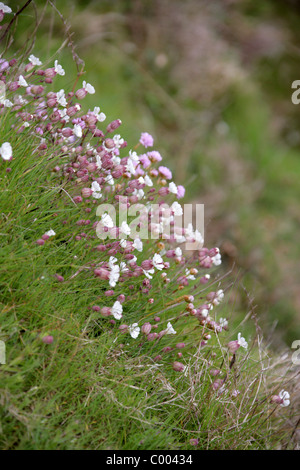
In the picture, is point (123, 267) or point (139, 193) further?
point (139, 193)

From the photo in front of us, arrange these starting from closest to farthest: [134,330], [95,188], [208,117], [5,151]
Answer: [5,151], [134,330], [95,188], [208,117]

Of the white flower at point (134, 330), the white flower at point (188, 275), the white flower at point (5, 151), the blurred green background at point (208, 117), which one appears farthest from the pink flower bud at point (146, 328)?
the blurred green background at point (208, 117)

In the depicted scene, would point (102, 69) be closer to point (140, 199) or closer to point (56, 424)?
point (140, 199)

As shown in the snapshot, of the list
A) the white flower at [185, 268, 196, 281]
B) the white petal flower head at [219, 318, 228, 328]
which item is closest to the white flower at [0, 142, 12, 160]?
the white flower at [185, 268, 196, 281]

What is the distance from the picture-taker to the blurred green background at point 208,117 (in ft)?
15.5

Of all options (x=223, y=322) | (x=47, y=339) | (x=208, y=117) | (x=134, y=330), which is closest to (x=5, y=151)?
(x=47, y=339)

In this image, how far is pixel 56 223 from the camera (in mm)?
2090

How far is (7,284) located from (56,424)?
0.51 metres

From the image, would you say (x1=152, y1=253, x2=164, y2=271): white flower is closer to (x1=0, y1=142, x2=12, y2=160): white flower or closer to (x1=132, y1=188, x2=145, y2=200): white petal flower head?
(x1=132, y1=188, x2=145, y2=200): white petal flower head

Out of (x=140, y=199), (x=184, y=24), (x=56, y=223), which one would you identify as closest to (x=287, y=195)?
(x=184, y=24)

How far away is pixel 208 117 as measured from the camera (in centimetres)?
595

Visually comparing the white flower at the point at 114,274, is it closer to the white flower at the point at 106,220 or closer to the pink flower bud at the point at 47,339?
the white flower at the point at 106,220

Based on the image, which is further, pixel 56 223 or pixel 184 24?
pixel 184 24

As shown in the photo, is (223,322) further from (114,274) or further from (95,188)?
(95,188)
